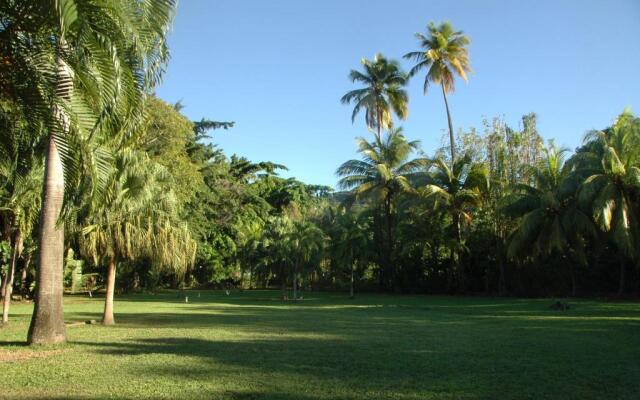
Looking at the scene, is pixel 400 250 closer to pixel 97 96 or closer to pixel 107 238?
pixel 107 238

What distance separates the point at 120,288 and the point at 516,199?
33041mm

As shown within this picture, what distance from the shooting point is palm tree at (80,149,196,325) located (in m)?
15.8

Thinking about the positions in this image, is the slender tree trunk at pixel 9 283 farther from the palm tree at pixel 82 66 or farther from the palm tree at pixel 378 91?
the palm tree at pixel 378 91

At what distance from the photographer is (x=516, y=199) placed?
3034cm

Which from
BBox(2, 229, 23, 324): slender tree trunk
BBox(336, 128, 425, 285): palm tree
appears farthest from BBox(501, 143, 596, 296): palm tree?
BBox(2, 229, 23, 324): slender tree trunk

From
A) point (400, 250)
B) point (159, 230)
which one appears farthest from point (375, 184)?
point (159, 230)

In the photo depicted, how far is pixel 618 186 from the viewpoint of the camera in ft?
84.2

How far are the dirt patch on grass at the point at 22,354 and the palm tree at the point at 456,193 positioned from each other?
25.9 m

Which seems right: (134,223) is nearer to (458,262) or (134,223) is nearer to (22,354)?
(22,354)

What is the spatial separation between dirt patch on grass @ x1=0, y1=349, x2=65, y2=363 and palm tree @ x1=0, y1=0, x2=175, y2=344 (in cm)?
388

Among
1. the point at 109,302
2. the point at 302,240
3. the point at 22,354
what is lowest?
the point at 22,354

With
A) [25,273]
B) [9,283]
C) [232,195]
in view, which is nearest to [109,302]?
[9,283]

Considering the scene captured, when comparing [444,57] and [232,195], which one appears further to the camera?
[232,195]

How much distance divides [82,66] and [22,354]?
616 centimetres
